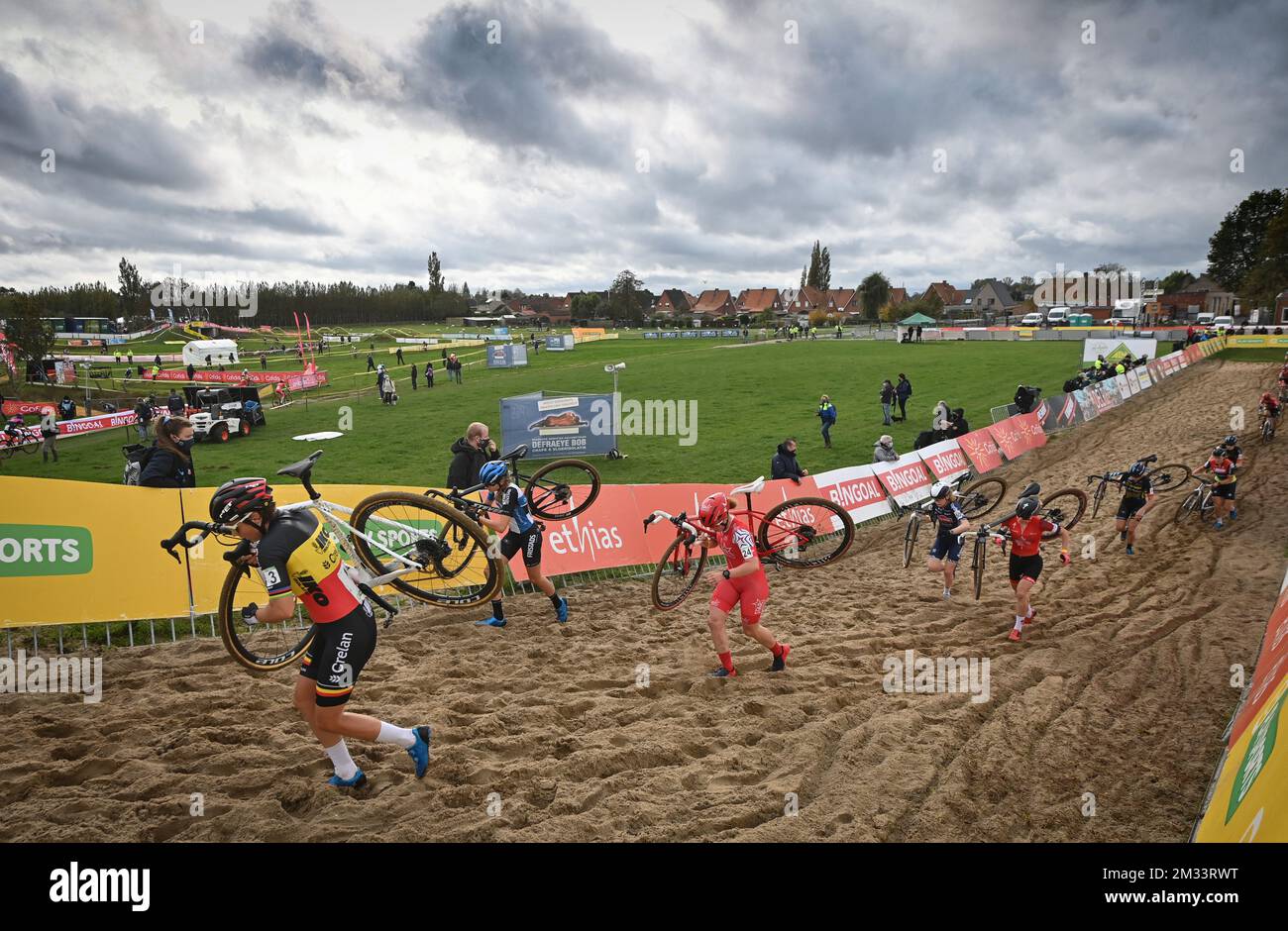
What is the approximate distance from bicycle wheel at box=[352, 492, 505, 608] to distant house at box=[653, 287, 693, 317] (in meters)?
147

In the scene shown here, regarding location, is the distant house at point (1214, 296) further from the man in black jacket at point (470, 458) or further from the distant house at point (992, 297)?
the man in black jacket at point (470, 458)

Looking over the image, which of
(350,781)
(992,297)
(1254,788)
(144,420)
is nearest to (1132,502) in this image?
(1254,788)

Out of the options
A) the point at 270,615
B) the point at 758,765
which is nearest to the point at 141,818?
the point at 270,615

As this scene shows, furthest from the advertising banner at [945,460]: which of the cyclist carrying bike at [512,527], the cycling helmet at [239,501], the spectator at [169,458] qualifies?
the cycling helmet at [239,501]

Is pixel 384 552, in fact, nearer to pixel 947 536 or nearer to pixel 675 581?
pixel 675 581

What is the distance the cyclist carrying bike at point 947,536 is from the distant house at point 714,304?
13274cm

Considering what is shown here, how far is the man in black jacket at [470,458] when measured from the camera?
927 centimetres

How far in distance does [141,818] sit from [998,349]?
189ft

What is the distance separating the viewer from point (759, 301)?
14512 cm

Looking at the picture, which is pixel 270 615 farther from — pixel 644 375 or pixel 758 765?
pixel 644 375

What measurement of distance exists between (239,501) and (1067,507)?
16170 millimetres

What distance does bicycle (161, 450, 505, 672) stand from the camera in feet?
18.6
